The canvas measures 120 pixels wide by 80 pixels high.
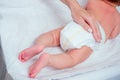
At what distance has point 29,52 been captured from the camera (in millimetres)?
929

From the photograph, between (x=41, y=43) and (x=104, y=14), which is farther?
(x=104, y=14)

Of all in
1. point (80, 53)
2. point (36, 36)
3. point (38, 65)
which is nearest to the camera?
point (38, 65)

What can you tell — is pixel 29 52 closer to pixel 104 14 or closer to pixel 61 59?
pixel 61 59

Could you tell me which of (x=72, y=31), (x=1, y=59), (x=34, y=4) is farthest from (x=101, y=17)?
(x=1, y=59)

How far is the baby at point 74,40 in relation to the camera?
91 centimetres

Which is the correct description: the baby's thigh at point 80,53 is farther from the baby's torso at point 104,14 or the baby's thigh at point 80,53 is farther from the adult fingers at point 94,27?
the baby's torso at point 104,14

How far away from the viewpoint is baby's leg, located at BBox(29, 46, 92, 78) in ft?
2.85

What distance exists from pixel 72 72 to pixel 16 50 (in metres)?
0.26

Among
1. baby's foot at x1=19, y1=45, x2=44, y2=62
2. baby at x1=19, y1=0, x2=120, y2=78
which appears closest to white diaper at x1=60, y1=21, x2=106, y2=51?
baby at x1=19, y1=0, x2=120, y2=78

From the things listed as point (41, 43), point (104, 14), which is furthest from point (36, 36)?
point (104, 14)

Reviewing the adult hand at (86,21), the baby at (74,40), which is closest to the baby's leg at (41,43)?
the baby at (74,40)

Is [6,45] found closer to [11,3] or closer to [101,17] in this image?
[11,3]

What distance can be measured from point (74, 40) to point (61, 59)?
0.12 metres

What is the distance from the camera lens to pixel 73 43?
994 millimetres
